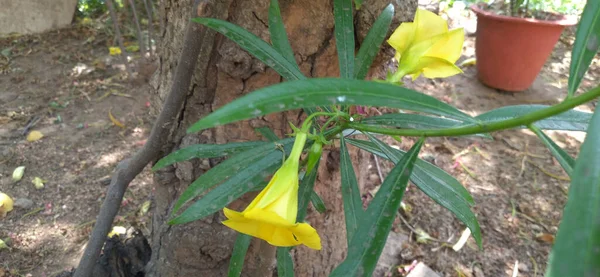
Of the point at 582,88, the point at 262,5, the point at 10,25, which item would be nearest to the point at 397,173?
the point at 262,5

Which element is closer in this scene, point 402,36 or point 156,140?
point 402,36

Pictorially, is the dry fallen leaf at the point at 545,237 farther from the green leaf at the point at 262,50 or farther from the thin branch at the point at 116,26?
the thin branch at the point at 116,26

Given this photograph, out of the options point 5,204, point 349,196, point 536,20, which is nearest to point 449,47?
point 349,196

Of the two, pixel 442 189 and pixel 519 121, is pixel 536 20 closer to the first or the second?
pixel 442 189

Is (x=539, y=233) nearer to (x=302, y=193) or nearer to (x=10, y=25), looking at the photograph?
(x=302, y=193)

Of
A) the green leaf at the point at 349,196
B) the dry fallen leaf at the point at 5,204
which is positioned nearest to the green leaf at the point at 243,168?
the green leaf at the point at 349,196

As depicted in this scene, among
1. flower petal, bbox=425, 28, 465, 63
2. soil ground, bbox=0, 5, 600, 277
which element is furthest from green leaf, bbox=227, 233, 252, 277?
soil ground, bbox=0, 5, 600, 277
